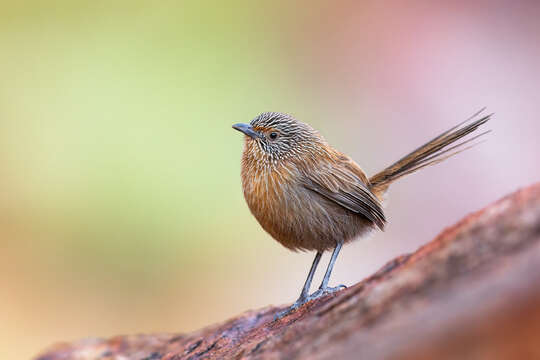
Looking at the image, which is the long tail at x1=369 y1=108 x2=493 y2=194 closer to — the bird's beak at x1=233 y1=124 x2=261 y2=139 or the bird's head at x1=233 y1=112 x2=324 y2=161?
the bird's head at x1=233 y1=112 x2=324 y2=161

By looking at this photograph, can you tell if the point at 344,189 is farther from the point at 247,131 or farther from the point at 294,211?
the point at 247,131

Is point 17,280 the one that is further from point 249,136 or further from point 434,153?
point 434,153

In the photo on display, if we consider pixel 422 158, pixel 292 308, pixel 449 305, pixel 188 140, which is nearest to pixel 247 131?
pixel 422 158

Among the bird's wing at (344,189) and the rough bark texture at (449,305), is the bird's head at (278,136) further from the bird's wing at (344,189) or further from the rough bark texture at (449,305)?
the rough bark texture at (449,305)

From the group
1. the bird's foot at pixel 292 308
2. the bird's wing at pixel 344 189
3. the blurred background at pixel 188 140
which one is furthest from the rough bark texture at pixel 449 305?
the blurred background at pixel 188 140

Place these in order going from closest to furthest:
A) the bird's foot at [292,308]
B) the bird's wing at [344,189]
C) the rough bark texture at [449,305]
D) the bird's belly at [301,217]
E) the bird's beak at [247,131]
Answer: the rough bark texture at [449,305] → the bird's foot at [292,308] → the bird's belly at [301,217] → the bird's wing at [344,189] → the bird's beak at [247,131]

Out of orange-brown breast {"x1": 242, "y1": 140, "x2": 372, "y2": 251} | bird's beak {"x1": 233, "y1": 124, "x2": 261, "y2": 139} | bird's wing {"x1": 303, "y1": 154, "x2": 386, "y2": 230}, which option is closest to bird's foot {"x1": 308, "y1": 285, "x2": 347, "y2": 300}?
orange-brown breast {"x1": 242, "y1": 140, "x2": 372, "y2": 251}

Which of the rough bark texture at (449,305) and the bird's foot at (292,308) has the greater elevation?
the bird's foot at (292,308)
